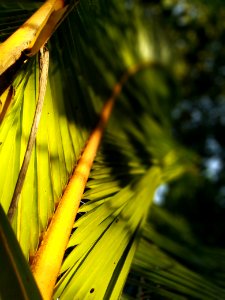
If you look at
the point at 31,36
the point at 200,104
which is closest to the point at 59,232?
the point at 31,36

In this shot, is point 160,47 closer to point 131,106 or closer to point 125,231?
point 131,106

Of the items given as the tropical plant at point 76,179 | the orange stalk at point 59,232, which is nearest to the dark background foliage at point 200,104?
the tropical plant at point 76,179

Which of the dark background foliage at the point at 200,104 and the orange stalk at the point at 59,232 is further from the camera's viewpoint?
the dark background foliage at the point at 200,104

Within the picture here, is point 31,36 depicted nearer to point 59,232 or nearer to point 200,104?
point 59,232

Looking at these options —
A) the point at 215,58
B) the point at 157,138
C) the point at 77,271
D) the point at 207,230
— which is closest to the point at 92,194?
the point at 77,271

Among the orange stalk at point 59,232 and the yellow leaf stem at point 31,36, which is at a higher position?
the yellow leaf stem at point 31,36

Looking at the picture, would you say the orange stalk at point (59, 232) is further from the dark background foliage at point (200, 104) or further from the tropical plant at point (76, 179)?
Answer: the dark background foliage at point (200, 104)

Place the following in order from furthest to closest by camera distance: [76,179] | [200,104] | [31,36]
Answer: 1. [200,104]
2. [76,179]
3. [31,36]
